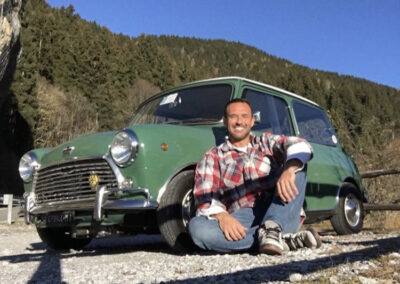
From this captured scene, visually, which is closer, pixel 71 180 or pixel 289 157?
pixel 289 157

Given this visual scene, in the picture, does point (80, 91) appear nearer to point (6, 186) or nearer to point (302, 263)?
point (6, 186)

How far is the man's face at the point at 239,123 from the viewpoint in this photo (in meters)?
3.43

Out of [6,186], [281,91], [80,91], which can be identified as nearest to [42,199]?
[281,91]

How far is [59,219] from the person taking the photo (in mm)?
3826

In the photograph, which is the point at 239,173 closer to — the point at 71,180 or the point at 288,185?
the point at 288,185

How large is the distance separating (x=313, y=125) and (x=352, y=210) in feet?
4.15

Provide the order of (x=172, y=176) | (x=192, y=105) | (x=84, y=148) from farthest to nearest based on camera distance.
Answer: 1. (x=192, y=105)
2. (x=84, y=148)
3. (x=172, y=176)

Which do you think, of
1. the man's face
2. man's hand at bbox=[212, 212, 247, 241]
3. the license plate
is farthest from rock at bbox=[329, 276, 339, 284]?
the license plate

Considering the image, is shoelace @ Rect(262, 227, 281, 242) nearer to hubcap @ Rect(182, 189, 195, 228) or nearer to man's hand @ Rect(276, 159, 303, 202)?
man's hand @ Rect(276, 159, 303, 202)

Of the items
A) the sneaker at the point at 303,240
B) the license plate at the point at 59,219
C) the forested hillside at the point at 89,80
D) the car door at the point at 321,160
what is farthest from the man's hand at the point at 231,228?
the forested hillside at the point at 89,80

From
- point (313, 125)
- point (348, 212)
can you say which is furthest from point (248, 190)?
point (348, 212)

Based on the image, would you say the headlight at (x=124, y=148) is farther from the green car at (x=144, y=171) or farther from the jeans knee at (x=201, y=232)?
the jeans knee at (x=201, y=232)

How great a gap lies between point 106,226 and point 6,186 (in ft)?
111

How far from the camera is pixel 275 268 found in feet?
8.66
